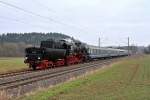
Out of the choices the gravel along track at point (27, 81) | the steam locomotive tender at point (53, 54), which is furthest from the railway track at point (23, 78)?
the steam locomotive tender at point (53, 54)

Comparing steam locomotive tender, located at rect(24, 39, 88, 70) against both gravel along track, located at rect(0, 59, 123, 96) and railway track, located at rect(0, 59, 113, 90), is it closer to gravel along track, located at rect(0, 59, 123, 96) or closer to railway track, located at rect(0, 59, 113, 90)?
railway track, located at rect(0, 59, 113, 90)

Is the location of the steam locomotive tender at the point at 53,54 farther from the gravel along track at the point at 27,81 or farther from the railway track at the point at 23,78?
the gravel along track at the point at 27,81

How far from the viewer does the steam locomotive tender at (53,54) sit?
39.2 m

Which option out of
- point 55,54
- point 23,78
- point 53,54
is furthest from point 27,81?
point 55,54

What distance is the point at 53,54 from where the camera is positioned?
4228 cm

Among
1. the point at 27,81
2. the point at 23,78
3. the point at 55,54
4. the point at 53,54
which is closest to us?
the point at 27,81

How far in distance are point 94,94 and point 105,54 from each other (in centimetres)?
7259

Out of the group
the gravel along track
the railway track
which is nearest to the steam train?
the railway track

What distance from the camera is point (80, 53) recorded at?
59.2m

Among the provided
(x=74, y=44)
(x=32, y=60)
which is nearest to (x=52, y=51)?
(x=32, y=60)

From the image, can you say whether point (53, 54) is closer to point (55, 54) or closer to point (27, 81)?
point (55, 54)

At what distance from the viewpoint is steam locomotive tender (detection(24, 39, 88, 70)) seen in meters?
39.2

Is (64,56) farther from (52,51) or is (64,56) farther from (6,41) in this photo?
(6,41)

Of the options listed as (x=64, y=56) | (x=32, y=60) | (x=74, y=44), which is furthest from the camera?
(x=74, y=44)
